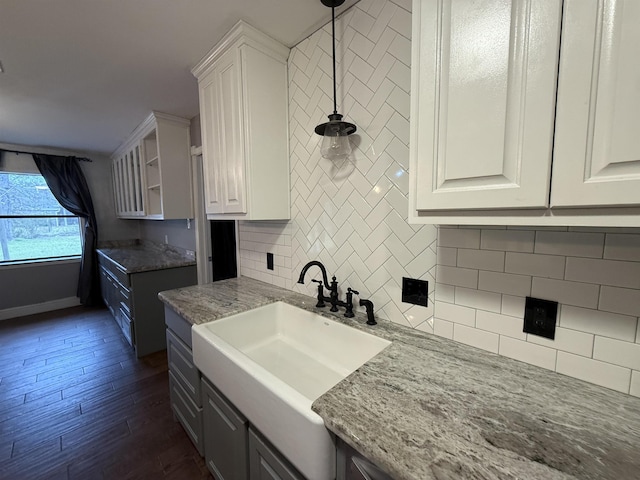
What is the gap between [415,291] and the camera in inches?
44.8

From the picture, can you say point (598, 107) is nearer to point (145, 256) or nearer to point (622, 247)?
point (622, 247)

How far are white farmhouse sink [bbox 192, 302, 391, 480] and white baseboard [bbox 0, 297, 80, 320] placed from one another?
4.40 metres

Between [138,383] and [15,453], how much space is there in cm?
73

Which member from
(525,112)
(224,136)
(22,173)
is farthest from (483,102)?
(22,173)

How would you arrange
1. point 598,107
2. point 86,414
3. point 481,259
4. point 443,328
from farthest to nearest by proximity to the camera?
point 86,414 → point 443,328 → point 481,259 → point 598,107

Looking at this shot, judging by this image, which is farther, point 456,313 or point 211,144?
point 211,144

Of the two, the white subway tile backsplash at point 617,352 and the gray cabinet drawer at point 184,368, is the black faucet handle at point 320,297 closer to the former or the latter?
the gray cabinet drawer at point 184,368

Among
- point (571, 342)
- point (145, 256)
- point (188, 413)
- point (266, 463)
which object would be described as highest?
point (571, 342)

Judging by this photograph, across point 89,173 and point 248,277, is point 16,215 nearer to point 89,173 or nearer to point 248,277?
point 89,173

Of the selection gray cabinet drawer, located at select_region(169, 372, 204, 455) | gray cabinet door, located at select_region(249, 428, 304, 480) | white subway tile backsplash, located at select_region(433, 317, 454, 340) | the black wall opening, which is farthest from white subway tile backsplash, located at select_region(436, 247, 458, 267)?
the black wall opening

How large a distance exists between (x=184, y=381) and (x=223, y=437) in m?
0.51

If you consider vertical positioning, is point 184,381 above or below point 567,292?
below

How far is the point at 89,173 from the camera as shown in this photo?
4.23m

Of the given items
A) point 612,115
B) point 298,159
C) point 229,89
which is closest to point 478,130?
point 612,115
